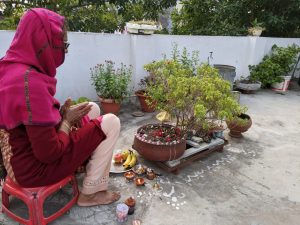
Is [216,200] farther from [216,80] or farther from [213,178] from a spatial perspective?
[216,80]

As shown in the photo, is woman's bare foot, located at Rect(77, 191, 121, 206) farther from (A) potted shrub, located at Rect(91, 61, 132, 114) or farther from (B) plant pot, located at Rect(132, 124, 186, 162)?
(A) potted shrub, located at Rect(91, 61, 132, 114)

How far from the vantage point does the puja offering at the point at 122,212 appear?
232 centimetres

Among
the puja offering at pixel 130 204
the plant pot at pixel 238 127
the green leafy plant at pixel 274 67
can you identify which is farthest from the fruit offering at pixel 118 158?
the green leafy plant at pixel 274 67

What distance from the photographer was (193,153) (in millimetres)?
3256

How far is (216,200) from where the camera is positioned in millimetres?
2717

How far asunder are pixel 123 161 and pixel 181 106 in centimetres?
95

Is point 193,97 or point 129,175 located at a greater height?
point 193,97

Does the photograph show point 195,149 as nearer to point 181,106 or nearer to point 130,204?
point 181,106

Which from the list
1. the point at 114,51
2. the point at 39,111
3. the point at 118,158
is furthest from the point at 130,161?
the point at 114,51

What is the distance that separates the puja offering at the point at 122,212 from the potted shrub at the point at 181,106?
778mm

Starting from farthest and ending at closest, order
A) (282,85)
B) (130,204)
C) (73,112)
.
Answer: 1. (282,85)
2. (130,204)
3. (73,112)

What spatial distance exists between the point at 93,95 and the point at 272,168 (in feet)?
10.8

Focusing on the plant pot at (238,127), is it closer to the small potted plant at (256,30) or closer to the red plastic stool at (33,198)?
the red plastic stool at (33,198)

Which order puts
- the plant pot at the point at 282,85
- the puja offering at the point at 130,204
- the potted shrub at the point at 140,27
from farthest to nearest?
the plant pot at the point at 282,85, the potted shrub at the point at 140,27, the puja offering at the point at 130,204
